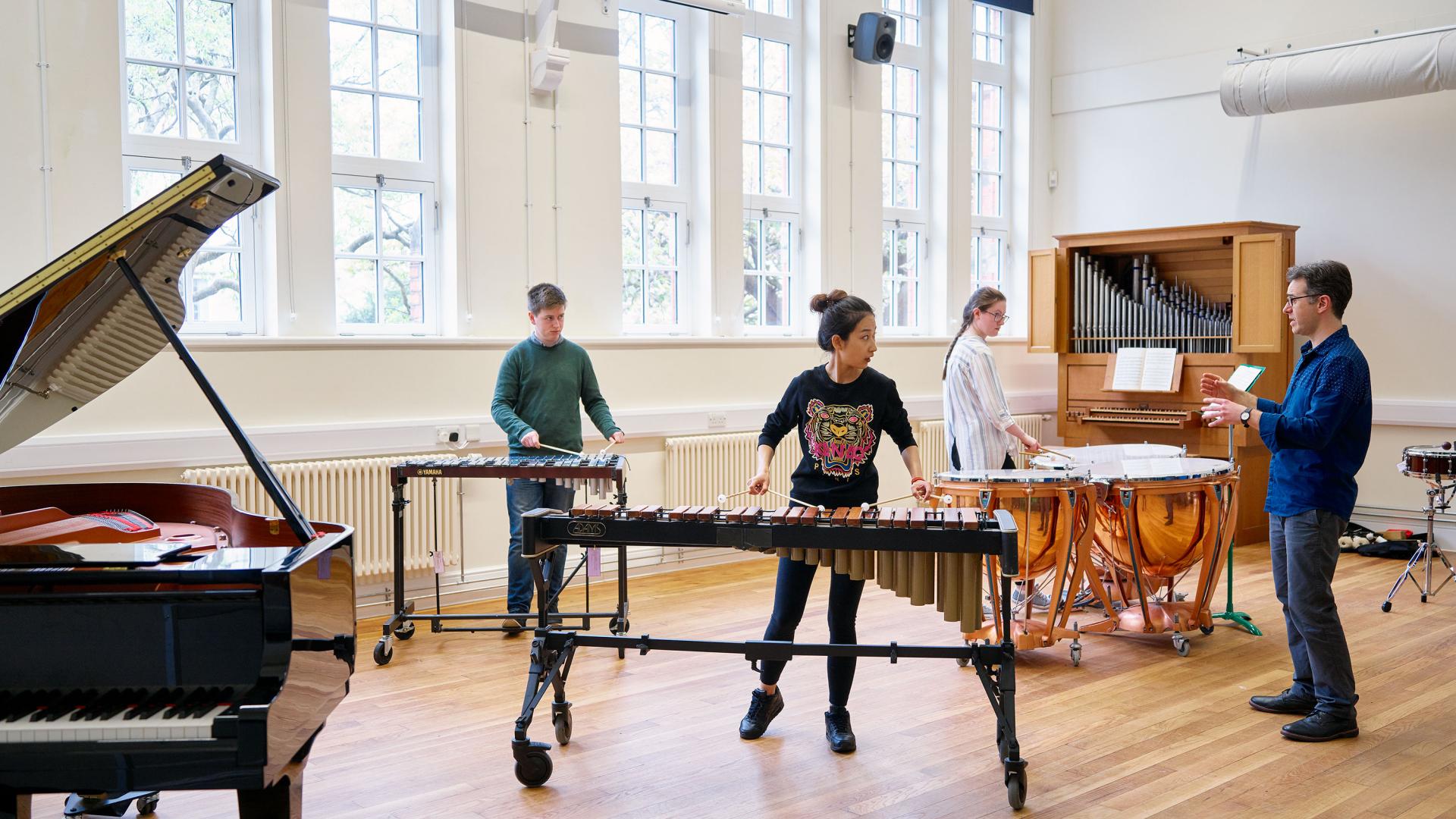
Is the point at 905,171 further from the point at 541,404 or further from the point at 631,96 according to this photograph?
the point at 541,404

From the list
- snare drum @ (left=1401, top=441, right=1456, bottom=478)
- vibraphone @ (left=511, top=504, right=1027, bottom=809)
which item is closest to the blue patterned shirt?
vibraphone @ (left=511, top=504, right=1027, bottom=809)

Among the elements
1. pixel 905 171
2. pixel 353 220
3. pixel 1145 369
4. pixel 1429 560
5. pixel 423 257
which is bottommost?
pixel 1429 560

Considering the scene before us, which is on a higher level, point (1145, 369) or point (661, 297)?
point (661, 297)

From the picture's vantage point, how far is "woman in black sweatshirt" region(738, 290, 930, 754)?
363 centimetres

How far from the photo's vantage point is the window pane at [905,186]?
8219 millimetres

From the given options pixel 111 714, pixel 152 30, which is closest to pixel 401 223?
pixel 152 30

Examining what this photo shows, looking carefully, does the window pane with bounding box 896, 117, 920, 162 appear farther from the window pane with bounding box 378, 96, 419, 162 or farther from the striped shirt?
the window pane with bounding box 378, 96, 419, 162

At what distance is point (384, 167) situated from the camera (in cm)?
582

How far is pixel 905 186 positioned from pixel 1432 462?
3.93m

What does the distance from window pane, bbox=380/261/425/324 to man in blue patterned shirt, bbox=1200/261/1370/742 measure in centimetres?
387

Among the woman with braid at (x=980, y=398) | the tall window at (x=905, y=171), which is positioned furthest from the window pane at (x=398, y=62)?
the tall window at (x=905, y=171)

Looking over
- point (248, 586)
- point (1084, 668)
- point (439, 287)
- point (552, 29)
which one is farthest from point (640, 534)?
point (552, 29)

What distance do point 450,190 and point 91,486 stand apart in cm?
281

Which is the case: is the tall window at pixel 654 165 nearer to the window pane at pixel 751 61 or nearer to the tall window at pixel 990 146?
the window pane at pixel 751 61
